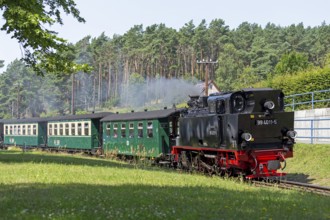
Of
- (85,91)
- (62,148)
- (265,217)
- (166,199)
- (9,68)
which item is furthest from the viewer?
(9,68)

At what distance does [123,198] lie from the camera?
32.3 feet

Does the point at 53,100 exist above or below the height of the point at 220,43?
below

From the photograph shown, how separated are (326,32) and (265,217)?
348 ft

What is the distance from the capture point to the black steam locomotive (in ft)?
50.7

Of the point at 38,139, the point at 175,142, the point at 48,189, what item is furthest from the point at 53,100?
the point at 48,189

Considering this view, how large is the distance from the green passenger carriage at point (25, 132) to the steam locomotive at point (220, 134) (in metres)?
14.5

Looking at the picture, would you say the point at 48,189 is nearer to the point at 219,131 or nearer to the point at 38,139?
the point at 219,131

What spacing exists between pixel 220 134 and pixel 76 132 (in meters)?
19.1

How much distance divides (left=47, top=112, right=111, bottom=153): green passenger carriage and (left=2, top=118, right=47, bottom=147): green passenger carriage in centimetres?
161

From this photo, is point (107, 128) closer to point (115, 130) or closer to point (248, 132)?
point (115, 130)

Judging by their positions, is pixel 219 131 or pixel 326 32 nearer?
pixel 219 131

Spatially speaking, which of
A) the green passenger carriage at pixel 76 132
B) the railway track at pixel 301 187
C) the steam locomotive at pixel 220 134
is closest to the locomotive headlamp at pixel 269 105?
the steam locomotive at pixel 220 134

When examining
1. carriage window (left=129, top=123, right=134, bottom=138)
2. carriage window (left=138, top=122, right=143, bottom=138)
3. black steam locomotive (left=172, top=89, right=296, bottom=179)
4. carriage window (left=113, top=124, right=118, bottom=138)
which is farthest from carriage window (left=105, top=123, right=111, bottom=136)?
black steam locomotive (left=172, top=89, right=296, bottom=179)

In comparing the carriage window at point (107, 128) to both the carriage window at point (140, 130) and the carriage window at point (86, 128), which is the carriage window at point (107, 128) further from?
the carriage window at point (140, 130)
